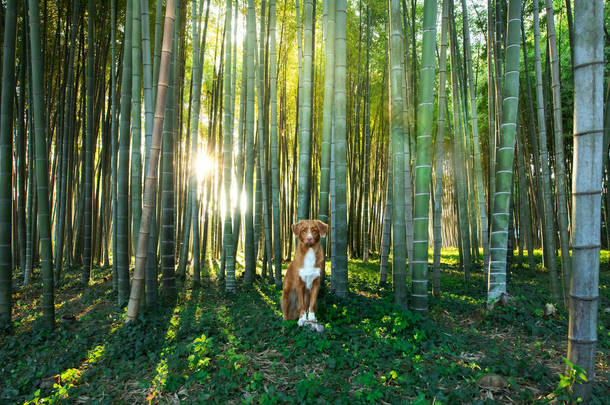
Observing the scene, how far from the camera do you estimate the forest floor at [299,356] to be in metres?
1.85

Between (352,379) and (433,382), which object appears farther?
(352,379)

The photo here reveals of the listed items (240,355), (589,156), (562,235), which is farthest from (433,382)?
(562,235)

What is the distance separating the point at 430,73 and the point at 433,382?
7.11ft

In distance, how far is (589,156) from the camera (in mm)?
1534

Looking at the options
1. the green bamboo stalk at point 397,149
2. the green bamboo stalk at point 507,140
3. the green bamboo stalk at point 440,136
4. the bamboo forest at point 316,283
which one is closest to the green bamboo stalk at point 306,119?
A: the bamboo forest at point 316,283

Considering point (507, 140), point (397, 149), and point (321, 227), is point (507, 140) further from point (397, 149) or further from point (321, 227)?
point (321, 227)

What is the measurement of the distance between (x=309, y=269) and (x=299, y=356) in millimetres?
619

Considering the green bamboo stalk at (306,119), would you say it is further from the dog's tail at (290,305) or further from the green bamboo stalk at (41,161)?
the green bamboo stalk at (41,161)

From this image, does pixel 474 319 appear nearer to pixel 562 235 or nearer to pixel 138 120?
pixel 562 235

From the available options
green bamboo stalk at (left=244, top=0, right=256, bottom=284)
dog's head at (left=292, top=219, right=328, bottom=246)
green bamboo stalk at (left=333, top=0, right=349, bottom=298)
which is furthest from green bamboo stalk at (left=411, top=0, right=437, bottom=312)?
green bamboo stalk at (left=244, top=0, right=256, bottom=284)

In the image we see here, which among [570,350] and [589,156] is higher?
[589,156]

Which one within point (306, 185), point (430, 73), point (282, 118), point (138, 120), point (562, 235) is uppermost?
point (282, 118)

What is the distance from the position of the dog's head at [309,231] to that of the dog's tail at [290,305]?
1.49ft

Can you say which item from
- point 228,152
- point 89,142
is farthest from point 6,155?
point 228,152
